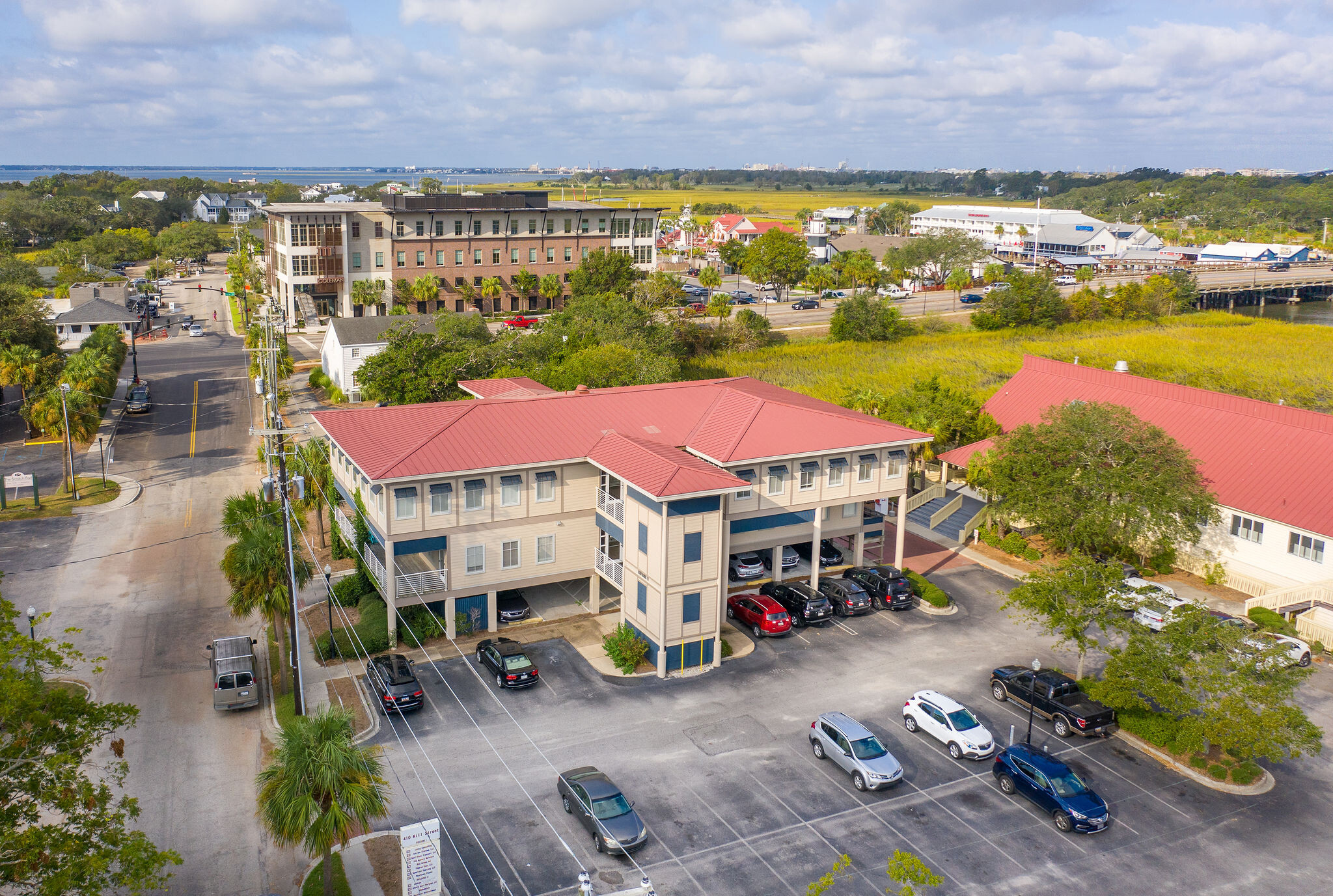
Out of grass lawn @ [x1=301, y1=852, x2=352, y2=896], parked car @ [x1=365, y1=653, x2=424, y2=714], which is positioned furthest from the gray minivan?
grass lawn @ [x1=301, y1=852, x2=352, y2=896]

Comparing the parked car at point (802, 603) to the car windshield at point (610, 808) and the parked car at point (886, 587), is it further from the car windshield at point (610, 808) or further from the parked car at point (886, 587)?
the car windshield at point (610, 808)

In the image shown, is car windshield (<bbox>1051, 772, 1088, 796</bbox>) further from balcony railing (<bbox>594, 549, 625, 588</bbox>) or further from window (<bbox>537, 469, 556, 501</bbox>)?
window (<bbox>537, 469, 556, 501</bbox>)

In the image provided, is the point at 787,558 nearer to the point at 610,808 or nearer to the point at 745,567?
the point at 745,567

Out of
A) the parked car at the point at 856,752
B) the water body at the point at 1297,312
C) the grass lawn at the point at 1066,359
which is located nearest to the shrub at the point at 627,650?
the parked car at the point at 856,752

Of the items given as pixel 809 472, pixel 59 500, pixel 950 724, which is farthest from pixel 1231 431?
pixel 59 500

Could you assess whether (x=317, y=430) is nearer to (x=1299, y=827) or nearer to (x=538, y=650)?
(x=538, y=650)

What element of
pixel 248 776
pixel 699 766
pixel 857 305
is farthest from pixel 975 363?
pixel 248 776
